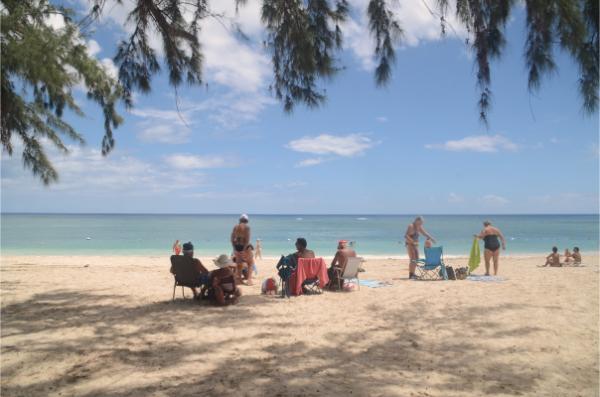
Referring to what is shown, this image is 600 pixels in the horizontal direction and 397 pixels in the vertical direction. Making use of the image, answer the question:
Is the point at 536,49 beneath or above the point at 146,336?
above

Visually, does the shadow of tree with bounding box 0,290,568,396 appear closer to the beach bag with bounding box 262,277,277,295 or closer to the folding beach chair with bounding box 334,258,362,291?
the beach bag with bounding box 262,277,277,295

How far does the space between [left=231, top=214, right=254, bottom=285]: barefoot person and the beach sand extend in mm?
993

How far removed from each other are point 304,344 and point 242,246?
3666 mm

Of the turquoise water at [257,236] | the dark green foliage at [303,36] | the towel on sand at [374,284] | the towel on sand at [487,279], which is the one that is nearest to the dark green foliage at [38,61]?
the dark green foliage at [303,36]

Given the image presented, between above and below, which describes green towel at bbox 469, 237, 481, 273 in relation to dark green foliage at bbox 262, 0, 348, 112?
below

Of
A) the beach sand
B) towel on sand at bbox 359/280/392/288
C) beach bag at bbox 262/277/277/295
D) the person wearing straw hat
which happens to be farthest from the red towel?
towel on sand at bbox 359/280/392/288

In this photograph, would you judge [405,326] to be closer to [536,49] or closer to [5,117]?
[536,49]

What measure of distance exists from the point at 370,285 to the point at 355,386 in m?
4.83

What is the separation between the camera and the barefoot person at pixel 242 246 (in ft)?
24.7

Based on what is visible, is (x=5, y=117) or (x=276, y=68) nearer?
(x=5, y=117)

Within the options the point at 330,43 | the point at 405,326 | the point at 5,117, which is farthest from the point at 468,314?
the point at 5,117

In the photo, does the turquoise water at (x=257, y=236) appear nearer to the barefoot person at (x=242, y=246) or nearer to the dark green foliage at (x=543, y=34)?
the barefoot person at (x=242, y=246)

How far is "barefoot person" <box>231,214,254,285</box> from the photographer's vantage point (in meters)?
7.54

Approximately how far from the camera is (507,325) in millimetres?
4852
